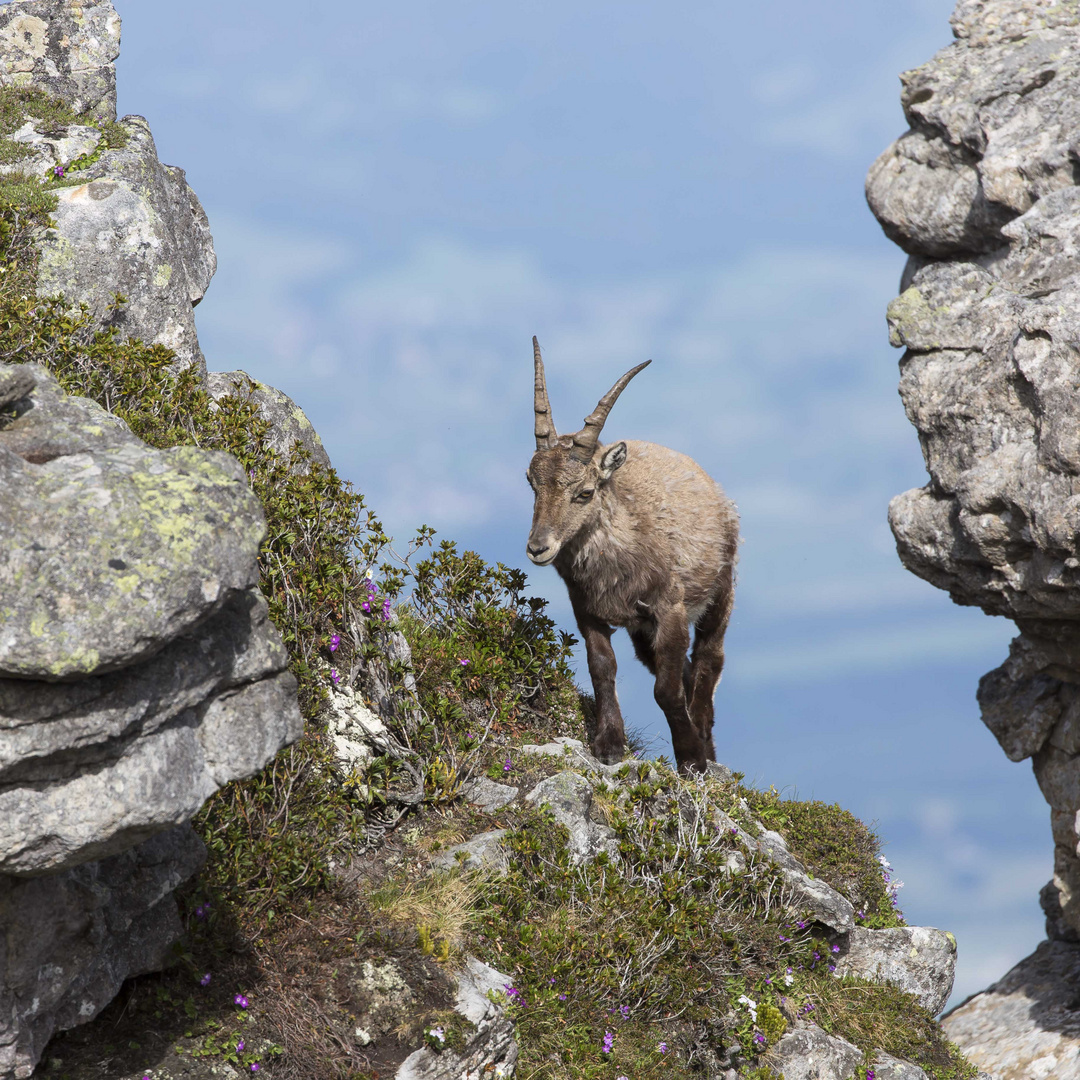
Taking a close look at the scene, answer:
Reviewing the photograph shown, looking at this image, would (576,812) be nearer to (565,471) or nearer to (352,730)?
(352,730)

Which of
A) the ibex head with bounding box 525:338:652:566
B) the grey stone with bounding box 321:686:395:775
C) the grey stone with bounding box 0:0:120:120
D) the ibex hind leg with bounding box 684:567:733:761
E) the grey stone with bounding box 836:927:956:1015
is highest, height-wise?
the grey stone with bounding box 0:0:120:120

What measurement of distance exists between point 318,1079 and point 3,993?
7.24ft

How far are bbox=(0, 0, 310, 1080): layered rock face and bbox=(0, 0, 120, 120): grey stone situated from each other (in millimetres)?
13037

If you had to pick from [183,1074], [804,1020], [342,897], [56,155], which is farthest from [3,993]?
[56,155]

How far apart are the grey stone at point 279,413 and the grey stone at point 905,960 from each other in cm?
889

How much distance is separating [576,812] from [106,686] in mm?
5575

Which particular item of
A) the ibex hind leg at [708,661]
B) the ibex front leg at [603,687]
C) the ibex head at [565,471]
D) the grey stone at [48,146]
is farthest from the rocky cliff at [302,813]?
the ibex head at [565,471]

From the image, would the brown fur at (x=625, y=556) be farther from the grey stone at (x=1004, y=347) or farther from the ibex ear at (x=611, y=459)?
the grey stone at (x=1004, y=347)

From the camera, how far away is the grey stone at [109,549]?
488cm

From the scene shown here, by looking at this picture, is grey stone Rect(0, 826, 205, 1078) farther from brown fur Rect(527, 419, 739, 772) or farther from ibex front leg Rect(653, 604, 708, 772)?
ibex front leg Rect(653, 604, 708, 772)

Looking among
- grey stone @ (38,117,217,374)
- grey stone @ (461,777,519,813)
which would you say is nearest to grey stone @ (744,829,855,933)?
grey stone @ (461,777,519,813)

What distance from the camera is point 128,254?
47.8 feet

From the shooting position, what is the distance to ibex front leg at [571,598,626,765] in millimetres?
11914

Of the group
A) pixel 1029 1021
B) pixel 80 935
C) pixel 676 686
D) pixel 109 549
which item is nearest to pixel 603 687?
pixel 676 686
